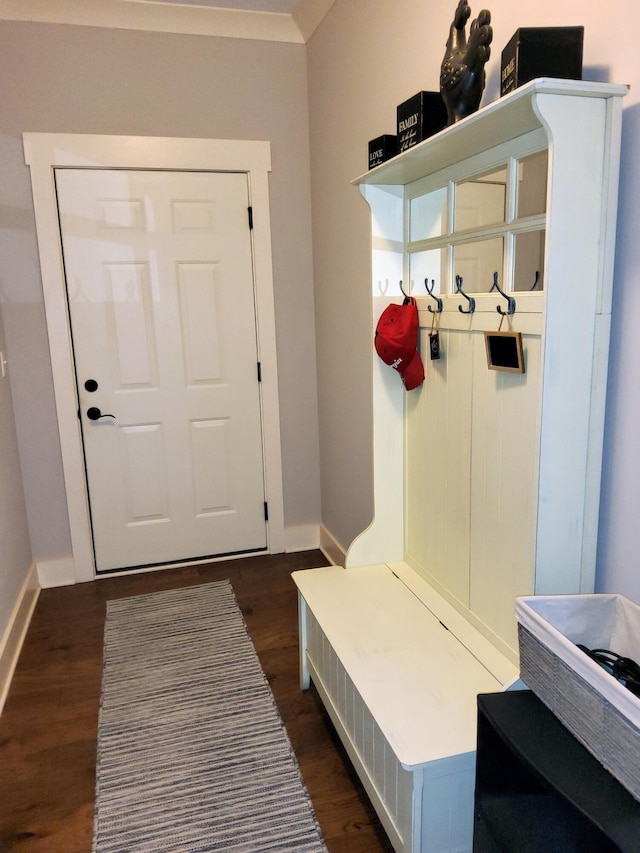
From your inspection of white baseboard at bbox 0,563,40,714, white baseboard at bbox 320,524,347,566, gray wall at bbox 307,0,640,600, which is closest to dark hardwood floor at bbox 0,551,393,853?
white baseboard at bbox 0,563,40,714

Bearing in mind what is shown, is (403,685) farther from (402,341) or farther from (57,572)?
(57,572)

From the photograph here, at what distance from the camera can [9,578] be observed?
2.59 metres

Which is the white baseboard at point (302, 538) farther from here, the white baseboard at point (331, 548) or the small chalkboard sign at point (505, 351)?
the small chalkboard sign at point (505, 351)

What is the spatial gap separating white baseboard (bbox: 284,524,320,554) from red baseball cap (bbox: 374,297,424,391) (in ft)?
5.82

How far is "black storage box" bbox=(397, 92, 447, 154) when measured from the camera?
5.18 feet

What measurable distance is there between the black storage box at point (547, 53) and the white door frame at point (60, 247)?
6.84ft

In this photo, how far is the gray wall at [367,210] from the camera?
48.2 inches

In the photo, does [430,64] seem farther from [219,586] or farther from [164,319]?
[219,586]

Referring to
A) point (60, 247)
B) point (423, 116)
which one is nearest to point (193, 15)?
point (60, 247)

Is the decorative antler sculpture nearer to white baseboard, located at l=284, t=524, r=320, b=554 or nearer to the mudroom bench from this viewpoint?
the mudroom bench

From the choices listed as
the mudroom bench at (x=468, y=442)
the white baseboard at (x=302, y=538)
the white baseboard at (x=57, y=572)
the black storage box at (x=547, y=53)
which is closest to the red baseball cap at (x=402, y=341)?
the mudroom bench at (x=468, y=442)

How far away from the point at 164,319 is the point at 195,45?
1.29 m

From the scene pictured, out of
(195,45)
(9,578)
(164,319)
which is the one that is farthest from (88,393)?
(195,45)

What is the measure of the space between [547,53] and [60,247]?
2390mm
